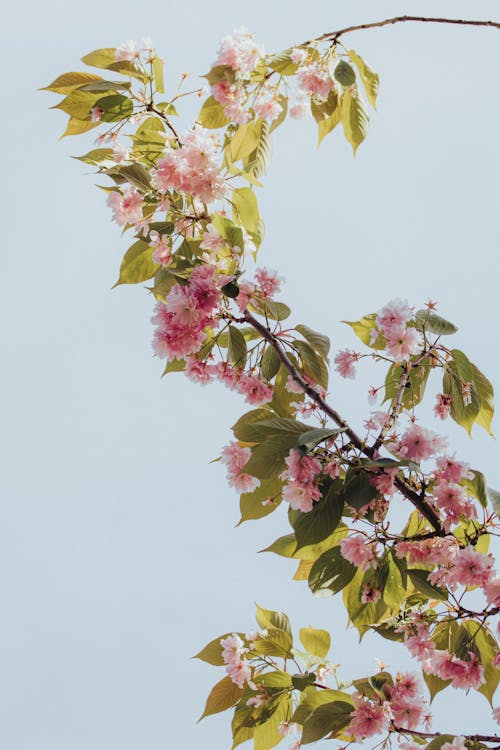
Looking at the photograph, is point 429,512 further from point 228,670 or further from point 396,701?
point 228,670

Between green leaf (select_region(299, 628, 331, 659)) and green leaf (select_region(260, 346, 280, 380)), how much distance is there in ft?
1.83

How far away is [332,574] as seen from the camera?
5.14 feet

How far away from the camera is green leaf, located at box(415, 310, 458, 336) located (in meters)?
1.72

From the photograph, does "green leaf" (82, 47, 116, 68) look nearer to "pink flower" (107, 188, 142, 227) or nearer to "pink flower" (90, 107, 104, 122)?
"pink flower" (90, 107, 104, 122)

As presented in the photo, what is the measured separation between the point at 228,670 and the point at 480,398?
30.9 inches

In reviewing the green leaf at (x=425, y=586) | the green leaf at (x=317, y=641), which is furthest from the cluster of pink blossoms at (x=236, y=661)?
the green leaf at (x=425, y=586)

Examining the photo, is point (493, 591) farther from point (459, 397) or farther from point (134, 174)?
point (134, 174)

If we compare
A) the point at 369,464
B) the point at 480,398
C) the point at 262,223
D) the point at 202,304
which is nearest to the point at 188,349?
the point at 202,304

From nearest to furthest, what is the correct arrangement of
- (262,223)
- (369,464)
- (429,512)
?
1. (369,464)
2. (429,512)
3. (262,223)

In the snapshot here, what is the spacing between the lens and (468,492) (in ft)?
5.14

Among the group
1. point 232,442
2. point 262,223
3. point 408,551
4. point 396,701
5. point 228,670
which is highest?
point 262,223

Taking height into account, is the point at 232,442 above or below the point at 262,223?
below

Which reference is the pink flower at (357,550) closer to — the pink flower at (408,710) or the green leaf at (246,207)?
the pink flower at (408,710)

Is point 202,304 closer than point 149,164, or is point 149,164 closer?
point 202,304
